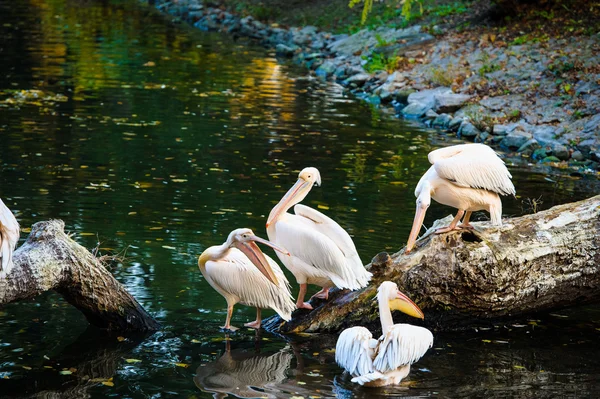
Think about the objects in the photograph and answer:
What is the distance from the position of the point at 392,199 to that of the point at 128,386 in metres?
6.15

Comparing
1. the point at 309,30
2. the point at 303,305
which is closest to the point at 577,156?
the point at 303,305

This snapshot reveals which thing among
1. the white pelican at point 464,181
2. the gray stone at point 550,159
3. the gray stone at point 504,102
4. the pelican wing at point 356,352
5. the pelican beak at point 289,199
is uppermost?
the white pelican at point 464,181

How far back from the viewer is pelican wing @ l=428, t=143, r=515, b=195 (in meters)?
7.49

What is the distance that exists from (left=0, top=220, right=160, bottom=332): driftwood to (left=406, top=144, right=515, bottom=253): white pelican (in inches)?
88.6

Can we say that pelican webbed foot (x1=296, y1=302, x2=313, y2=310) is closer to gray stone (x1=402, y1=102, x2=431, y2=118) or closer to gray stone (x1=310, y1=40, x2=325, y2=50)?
gray stone (x1=402, y1=102, x2=431, y2=118)

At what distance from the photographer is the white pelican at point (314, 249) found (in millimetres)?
7312

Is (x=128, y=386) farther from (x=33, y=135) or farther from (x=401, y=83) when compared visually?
(x=401, y=83)

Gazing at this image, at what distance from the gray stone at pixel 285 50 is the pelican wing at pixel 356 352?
2049cm

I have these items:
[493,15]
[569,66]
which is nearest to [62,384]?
[569,66]

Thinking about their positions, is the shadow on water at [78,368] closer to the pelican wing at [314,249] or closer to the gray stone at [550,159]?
the pelican wing at [314,249]

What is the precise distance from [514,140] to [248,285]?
9544 millimetres

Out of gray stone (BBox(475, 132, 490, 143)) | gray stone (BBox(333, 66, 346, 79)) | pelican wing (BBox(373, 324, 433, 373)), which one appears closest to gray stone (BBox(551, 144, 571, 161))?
gray stone (BBox(475, 132, 490, 143))

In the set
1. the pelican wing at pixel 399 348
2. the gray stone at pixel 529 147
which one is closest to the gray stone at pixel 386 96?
the gray stone at pixel 529 147

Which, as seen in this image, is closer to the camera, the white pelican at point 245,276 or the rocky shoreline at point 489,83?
the white pelican at point 245,276
